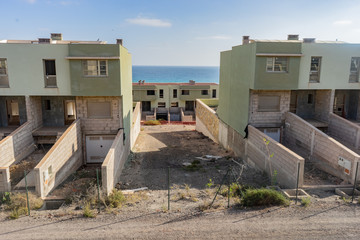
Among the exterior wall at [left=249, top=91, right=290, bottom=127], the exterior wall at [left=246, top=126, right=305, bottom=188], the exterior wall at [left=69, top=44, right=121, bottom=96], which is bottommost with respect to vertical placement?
the exterior wall at [left=246, top=126, right=305, bottom=188]

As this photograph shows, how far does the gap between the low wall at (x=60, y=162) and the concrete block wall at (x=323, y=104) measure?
19.0 meters

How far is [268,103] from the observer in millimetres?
21031

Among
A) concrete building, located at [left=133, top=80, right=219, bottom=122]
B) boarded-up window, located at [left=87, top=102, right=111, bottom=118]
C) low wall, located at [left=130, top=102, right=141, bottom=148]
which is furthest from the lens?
concrete building, located at [left=133, top=80, right=219, bottom=122]

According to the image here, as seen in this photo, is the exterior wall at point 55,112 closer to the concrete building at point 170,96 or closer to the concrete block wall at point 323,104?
the concrete block wall at point 323,104

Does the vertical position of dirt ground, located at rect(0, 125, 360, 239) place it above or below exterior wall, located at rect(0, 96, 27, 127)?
below

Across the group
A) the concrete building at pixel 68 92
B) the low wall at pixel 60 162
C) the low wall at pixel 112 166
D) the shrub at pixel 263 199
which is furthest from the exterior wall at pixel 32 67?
the shrub at pixel 263 199

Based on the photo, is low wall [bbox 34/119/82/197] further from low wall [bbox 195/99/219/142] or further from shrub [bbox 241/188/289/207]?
low wall [bbox 195/99/219/142]

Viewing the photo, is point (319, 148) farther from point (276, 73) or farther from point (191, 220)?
point (191, 220)

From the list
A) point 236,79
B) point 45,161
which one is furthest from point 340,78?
point 45,161

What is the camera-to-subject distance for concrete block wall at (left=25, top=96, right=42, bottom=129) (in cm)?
1976

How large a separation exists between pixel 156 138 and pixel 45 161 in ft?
55.9

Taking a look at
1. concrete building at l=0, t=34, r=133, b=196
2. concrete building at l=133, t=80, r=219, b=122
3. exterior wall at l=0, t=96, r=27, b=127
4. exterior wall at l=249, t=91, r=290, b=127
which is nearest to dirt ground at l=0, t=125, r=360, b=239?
concrete building at l=0, t=34, r=133, b=196

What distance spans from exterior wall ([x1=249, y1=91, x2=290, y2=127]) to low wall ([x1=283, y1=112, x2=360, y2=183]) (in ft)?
1.87

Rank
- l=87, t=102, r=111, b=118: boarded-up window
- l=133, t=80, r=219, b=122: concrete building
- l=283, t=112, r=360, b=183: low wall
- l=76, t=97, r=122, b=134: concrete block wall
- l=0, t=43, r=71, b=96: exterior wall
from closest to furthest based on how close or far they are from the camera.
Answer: l=283, t=112, r=360, b=183: low wall < l=0, t=43, r=71, b=96: exterior wall < l=76, t=97, r=122, b=134: concrete block wall < l=87, t=102, r=111, b=118: boarded-up window < l=133, t=80, r=219, b=122: concrete building
